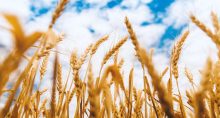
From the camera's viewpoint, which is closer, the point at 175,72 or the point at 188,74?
the point at 175,72

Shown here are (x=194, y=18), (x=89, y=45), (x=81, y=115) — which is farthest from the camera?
(x=89, y=45)

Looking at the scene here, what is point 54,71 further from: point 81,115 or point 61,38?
point 61,38

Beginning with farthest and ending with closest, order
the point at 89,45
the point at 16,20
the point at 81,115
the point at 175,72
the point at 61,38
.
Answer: the point at 89,45 → the point at 61,38 → the point at 175,72 → the point at 81,115 → the point at 16,20

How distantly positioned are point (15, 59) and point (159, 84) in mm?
336

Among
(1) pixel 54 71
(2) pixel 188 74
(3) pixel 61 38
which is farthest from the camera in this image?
(2) pixel 188 74

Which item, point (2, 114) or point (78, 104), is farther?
point (78, 104)

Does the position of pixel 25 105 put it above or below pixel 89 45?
below

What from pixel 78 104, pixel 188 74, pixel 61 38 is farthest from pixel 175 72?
pixel 61 38

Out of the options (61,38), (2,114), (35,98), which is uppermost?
(61,38)

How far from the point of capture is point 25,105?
1461 mm

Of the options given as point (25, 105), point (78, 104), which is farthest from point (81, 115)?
point (25, 105)

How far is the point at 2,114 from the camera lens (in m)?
0.87

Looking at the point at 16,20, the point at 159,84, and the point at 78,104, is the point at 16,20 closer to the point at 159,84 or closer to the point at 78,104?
the point at 159,84

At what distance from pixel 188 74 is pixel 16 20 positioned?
181 cm
